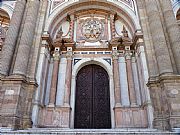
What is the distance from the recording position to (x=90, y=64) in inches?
462

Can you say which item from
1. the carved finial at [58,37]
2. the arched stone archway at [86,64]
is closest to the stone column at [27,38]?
the carved finial at [58,37]

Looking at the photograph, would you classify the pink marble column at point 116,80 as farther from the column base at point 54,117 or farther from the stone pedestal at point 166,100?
the column base at point 54,117

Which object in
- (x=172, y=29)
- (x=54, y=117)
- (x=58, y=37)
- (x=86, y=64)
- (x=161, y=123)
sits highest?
(x=58, y=37)

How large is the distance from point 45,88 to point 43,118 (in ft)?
5.50

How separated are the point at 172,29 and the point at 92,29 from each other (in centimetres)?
494

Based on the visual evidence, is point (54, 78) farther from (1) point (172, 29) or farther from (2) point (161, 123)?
(1) point (172, 29)

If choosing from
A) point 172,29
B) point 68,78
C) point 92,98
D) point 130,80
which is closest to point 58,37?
point 68,78

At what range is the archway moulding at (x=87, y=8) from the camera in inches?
443

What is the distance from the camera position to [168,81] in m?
7.92

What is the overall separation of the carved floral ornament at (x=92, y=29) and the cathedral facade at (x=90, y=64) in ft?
0.21

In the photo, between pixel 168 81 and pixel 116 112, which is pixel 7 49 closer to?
pixel 116 112

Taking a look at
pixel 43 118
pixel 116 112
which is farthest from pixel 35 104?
pixel 116 112

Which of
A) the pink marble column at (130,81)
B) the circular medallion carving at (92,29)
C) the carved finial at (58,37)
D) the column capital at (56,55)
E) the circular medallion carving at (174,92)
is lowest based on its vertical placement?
the circular medallion carving at (174,92)

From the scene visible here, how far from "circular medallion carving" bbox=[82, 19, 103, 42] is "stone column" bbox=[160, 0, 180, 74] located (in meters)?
4.02
